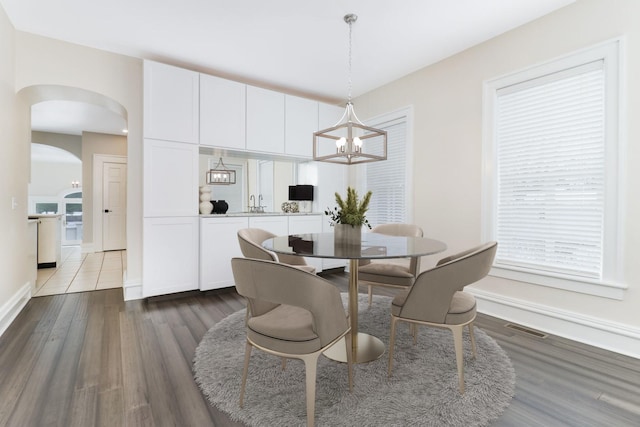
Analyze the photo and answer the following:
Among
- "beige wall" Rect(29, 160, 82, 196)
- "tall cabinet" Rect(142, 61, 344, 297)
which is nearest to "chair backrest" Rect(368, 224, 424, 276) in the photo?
"tall cabinet" Rect(142, 61, 344, 297)

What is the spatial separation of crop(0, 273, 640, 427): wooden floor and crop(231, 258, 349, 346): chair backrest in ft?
2.30

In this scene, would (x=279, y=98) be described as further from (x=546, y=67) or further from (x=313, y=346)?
(x=313, y=346)

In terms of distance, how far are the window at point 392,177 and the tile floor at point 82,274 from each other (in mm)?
3736

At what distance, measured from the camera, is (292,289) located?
4.39ft

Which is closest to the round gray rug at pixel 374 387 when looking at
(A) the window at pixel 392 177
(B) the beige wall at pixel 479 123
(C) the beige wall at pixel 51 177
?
(B) the beige wall at pixel 479 123

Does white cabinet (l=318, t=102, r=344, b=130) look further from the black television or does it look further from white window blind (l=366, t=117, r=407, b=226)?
the black television

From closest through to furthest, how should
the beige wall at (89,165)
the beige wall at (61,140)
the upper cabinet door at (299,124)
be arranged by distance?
1. the upper cabinet door at (299,124)
2. the beige wall at (89,165)
3. the beige wall at (61,140)

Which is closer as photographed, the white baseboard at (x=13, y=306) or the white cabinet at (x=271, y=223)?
the white baseboard at (x=13, y=306)

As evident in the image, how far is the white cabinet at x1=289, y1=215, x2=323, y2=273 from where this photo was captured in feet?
14.5

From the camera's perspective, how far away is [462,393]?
5.69 feet

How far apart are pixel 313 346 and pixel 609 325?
7.99 feet

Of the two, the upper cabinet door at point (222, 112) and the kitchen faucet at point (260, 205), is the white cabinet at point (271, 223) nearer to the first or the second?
the kitchen faucet at point (260, 205)

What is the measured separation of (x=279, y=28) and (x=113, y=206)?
6.32 metres

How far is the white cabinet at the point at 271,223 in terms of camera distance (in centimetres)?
406
